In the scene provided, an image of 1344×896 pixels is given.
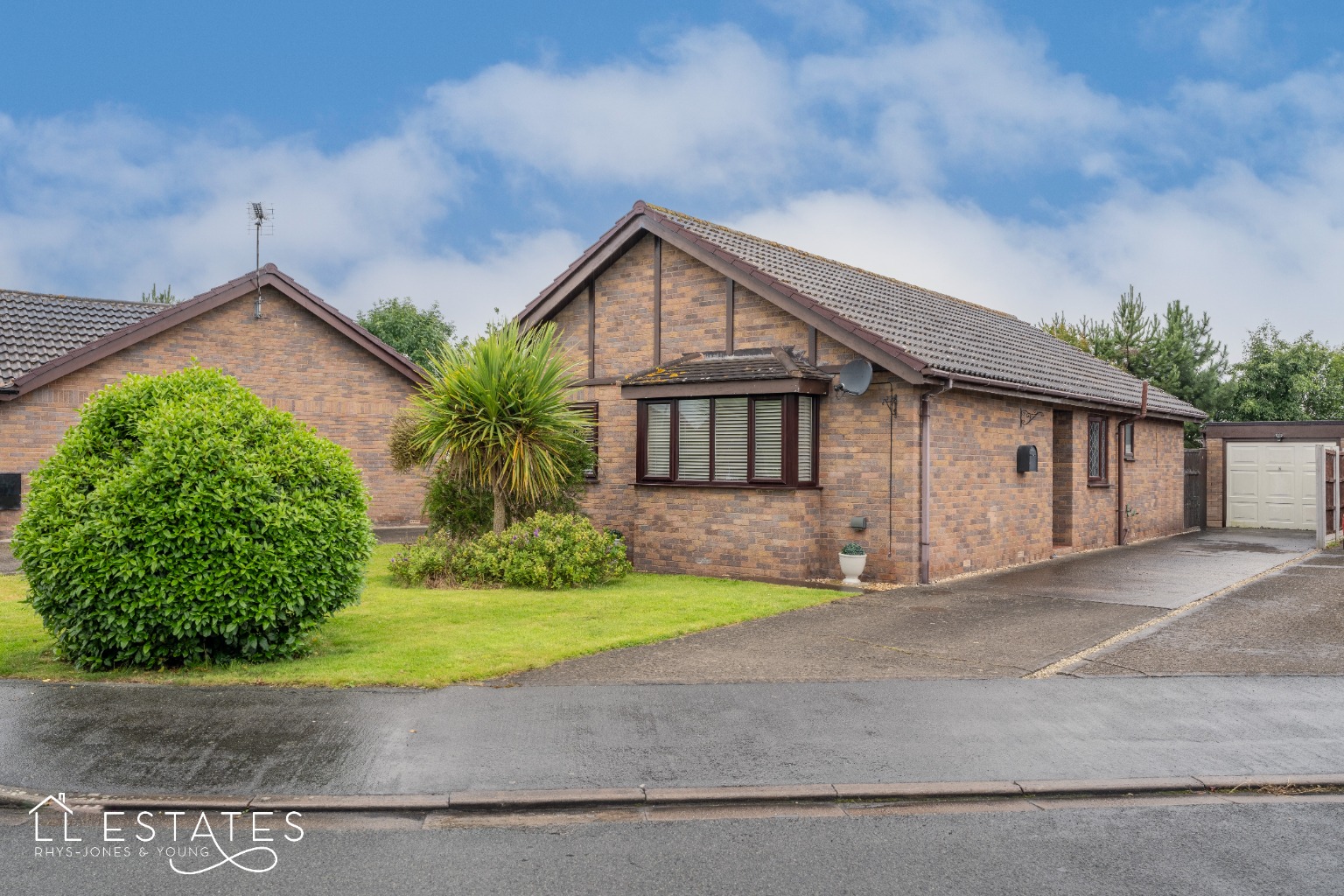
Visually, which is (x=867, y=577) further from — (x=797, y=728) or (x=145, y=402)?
(x=145, y=402)

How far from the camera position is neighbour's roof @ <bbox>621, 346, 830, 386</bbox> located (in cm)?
1313

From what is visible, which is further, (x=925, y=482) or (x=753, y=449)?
(x=753, y=449)

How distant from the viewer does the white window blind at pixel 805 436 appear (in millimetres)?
13258

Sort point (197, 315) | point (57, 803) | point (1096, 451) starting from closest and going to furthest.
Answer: point (57, 803), point (1096, 451), point (197, 315)

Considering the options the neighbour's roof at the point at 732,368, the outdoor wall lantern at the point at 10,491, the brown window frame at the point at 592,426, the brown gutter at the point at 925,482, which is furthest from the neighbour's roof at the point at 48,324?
the brown gutter at the point at 925,482

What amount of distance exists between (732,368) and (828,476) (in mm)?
2090

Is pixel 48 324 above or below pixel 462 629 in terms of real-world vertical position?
above

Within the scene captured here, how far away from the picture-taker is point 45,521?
746cm

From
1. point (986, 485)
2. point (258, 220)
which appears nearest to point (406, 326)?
point (258, 220)

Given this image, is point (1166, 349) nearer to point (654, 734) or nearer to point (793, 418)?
point (793, 418)

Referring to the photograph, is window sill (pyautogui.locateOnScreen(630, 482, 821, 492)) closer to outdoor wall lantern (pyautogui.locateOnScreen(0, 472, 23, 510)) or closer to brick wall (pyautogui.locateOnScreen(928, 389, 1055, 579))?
brick wall (pyautogui.locateOnScreen(928, 389, 1055, 579))

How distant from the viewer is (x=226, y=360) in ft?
68.1

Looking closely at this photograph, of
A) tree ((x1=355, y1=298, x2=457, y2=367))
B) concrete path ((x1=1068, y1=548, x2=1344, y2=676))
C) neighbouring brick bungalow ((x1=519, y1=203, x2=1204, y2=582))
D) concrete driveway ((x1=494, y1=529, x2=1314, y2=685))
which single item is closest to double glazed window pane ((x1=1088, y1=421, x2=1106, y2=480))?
neighbouring brick bungalow ((x1=519, y1=203, x2=1204, y2=582))

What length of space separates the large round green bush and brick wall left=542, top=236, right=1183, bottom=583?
6499 millimetres
